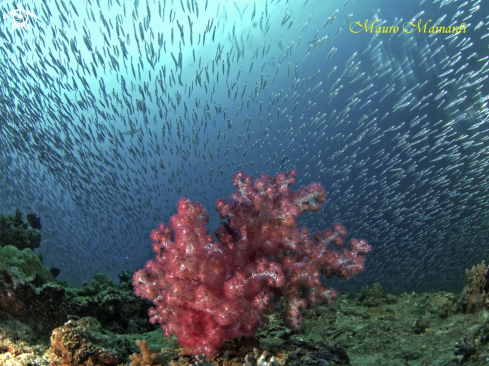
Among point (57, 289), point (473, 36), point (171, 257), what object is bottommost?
point (171, 257)

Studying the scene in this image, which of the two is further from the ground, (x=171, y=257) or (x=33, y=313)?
(x=33, y=313)

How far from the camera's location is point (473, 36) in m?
16.3

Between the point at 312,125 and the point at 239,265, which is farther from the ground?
the point at 312,125

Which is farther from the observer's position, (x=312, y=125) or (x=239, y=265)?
(x=312, y=125)

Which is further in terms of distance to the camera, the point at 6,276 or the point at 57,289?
the point at 57,289

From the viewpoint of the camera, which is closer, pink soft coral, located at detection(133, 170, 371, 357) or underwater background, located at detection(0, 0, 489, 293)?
pink soft coral, located at detection(133, 170, 371, 357)

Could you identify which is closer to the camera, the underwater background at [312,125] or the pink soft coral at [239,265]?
the pink soft coral at [239,265]

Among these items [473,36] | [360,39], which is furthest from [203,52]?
[473,36]

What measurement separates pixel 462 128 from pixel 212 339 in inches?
1006

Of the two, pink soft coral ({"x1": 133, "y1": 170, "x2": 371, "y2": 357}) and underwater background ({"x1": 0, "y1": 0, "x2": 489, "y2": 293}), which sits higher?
underwater background ({"x1": 0, "y1": 0, "x2": 489, "y2": 293})

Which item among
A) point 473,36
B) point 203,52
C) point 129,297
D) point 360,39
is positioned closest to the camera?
point 129,297

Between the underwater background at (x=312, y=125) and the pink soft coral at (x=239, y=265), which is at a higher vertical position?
the underwater background at (x=312, y=125)

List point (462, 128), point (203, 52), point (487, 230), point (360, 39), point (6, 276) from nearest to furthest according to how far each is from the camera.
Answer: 1. point (6, 276)
2. point (487, 230)
3. point (462, 128)
4. point (360, 39)
5. point (203, 52)

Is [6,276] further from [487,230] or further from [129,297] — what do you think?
[487,230]
